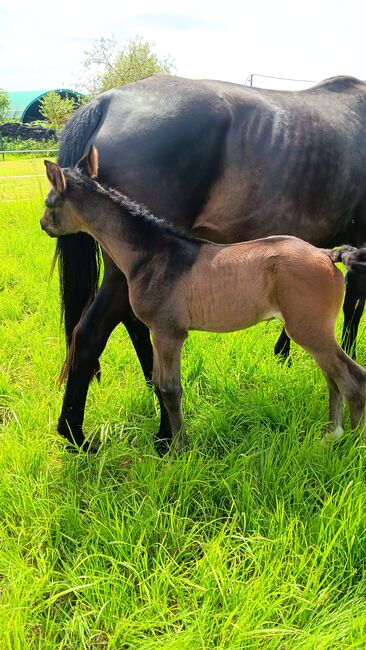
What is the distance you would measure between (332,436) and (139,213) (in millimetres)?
1569

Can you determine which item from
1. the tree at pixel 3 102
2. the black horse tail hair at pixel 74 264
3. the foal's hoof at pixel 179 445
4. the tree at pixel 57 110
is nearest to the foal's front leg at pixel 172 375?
the foal's hoof at pixel 179 445

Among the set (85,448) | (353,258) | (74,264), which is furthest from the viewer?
(74,264)

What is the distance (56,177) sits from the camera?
253 centimetres

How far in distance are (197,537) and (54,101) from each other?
39.4 m

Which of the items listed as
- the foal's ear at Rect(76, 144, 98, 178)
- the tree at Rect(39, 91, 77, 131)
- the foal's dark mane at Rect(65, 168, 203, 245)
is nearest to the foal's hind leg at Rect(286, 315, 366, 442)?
the foal's dark mane at Rect(65, 168, 203, 245)

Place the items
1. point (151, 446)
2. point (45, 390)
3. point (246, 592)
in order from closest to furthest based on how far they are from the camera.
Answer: point (246, 592)
point (151, 446)
point (45, 390)

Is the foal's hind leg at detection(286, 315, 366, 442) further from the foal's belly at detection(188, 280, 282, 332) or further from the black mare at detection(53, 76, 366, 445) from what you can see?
the black mare at detection(53, 76, 366, 445)

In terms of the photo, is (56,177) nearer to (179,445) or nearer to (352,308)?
(179,445)

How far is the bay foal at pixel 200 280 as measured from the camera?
93.2 inches

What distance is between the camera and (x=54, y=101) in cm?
3631

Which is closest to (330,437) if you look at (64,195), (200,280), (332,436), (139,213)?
(332,436)

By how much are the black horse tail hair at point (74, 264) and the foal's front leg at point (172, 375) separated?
697mm

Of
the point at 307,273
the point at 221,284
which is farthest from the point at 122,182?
the point at 307,273

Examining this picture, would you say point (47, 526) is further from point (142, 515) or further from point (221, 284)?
point (221, 284)
